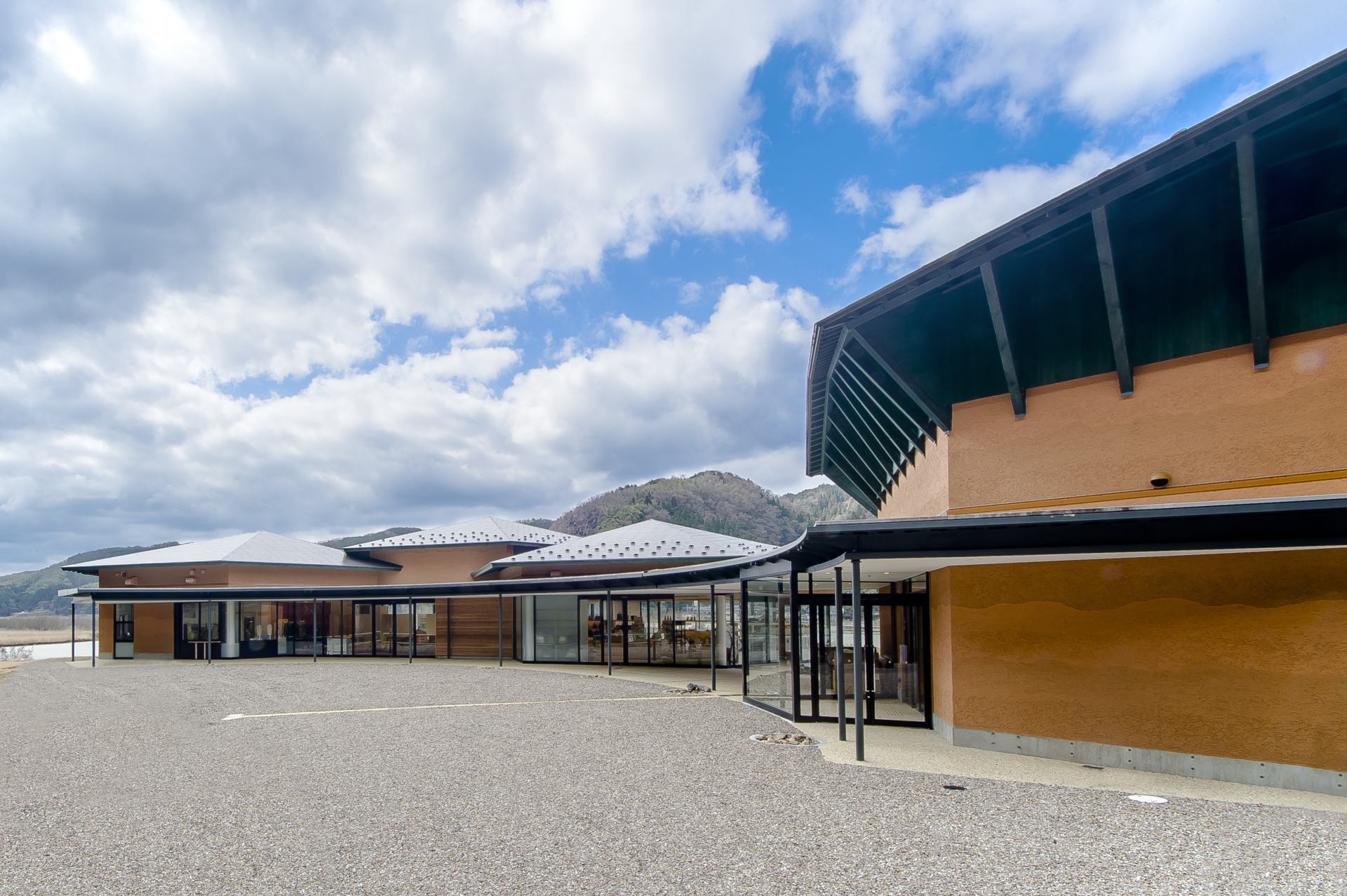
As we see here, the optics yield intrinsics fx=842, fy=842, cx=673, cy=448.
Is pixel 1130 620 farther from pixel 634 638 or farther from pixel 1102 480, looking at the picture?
pixel 634 638

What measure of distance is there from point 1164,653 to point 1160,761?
134 centimetres

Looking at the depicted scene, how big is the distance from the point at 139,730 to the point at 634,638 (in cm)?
1478

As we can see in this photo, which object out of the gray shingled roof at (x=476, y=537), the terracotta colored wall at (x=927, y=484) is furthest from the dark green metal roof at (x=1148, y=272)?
the gray shingled roof at (x=476, y=537)

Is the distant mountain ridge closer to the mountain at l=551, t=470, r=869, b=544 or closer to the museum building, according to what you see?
the mountain at l=551, t=470, r=869, b=544

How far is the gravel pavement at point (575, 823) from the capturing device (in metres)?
6.59

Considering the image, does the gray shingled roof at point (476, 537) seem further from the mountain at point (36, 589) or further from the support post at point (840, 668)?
the mountain at point (36, 589)

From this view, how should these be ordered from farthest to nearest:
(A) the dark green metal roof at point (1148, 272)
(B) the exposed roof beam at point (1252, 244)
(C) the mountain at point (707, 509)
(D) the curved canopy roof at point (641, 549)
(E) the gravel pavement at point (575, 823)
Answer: (C) the mountain at point (707, 509) → (D) the curved canopy roof at point (641, 549) → (A) the dark green metal roof at point (1148, 272) → (B) the exposed roof beam at point (1252, 244) → (E) the gravel pavement at point (575, 823)

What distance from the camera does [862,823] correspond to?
8102mm

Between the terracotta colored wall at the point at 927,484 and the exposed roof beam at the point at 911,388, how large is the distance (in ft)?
1.10

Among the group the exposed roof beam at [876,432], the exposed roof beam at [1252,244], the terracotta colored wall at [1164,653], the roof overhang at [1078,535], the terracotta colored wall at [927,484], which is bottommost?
the terracotta colored wall at [1164,653]

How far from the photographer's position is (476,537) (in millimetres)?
37250

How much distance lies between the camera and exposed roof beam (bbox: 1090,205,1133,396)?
33.3 ft

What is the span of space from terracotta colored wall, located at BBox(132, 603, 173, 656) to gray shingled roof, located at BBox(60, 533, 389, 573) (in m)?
1.74

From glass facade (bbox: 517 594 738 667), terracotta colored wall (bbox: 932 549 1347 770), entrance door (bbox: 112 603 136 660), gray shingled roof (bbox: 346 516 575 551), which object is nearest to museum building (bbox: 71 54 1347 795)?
terracotta colored wall (bbox: 932 549 1347 770)
